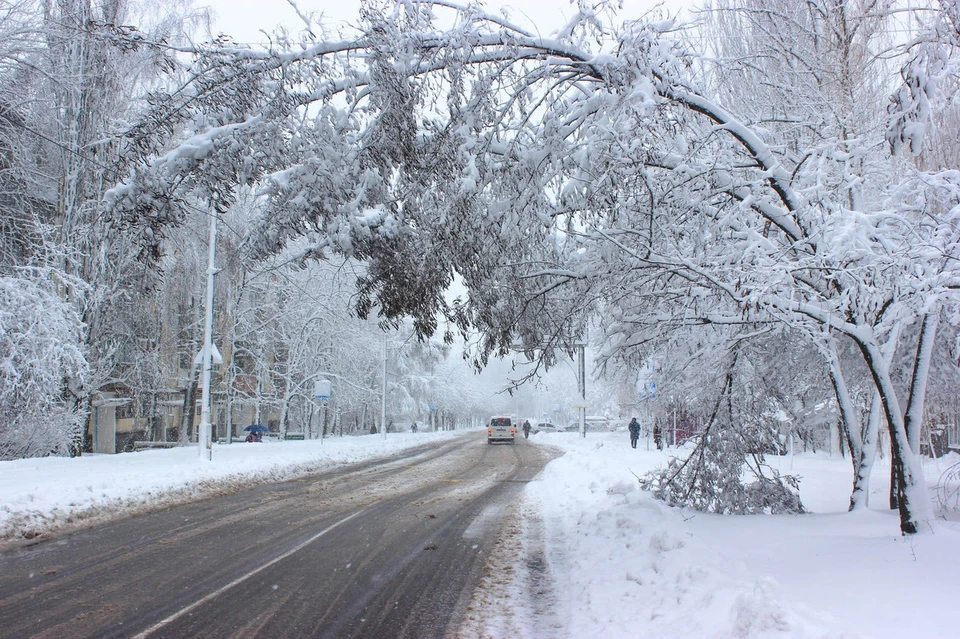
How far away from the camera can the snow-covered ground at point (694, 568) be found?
180 inches

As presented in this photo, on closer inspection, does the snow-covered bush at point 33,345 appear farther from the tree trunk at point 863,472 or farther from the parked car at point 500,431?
the parked car at point 500,431

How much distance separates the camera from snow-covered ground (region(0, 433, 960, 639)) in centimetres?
457

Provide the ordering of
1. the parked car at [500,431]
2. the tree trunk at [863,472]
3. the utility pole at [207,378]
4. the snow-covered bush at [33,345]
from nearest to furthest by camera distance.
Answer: the tree trunk at [863,472], the snow-covered bush at [33,345], the utility pole at [207,378], the parked car at [500,431]

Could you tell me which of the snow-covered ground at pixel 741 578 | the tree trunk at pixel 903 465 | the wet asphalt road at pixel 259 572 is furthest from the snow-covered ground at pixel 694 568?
the wet asphalt road at pixel 259 572

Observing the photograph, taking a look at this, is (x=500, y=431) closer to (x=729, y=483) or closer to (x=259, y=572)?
(x=729, y=483)

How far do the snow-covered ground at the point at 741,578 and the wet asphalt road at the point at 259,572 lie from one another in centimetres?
103

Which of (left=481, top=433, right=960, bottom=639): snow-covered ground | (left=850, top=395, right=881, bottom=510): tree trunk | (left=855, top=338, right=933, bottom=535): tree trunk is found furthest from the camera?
(left=850, top=395, right=881, bottom=510): tree trunk

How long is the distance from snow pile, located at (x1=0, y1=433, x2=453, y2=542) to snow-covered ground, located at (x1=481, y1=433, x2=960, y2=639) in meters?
7.83

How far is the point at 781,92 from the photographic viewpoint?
894cm

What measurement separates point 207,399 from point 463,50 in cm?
1732

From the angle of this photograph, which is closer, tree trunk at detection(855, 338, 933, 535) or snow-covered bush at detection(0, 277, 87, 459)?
tree trunk at detection(855, 338, 933, 535)

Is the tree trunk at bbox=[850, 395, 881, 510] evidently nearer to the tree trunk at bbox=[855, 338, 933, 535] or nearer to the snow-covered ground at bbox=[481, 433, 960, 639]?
the snow-covered ground at bbox=[481, 433, 960, 639]

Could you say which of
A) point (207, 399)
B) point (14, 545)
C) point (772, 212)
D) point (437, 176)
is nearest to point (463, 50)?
point (437, 176)

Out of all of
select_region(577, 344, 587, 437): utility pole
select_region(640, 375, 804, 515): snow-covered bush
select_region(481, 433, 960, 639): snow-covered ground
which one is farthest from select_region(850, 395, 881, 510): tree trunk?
select_region(577, 344, 587, 437): utility pole
